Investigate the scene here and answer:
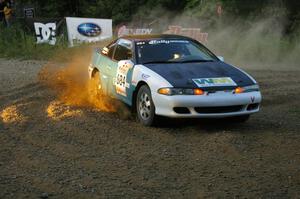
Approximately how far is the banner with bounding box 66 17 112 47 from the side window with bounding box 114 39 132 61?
Answer: 12.4 m

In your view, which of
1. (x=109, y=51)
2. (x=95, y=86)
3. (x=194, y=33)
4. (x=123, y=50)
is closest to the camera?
(x=123, y=50)

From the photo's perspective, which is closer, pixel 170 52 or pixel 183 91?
pixel 183 91

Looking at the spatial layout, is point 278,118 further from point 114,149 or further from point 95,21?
point 95,21

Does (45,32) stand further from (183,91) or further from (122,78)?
(183,91)

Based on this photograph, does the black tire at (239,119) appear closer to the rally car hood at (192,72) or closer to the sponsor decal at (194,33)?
the rally car hood at (192,72)

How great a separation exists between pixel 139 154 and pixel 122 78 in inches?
99.0

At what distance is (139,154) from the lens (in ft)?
23.4

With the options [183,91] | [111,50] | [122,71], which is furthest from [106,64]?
[183,91]

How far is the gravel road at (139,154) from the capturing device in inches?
228

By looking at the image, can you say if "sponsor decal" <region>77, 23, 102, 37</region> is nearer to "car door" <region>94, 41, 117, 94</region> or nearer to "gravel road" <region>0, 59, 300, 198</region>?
"car door" <region>94, 41, 117, 94</region>

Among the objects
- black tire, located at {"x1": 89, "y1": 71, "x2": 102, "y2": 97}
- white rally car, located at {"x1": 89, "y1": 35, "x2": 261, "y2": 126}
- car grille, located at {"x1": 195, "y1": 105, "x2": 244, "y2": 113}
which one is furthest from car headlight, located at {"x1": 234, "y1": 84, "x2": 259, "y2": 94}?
black tire, located at {"x1": 89, "y1": 71, "x2": 102, "y2": 97}

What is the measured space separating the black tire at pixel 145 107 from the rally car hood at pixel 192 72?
1.17 ft

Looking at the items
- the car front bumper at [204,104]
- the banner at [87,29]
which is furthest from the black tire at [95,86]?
the banner at [87,29]

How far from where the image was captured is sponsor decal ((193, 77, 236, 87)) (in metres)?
8.20
